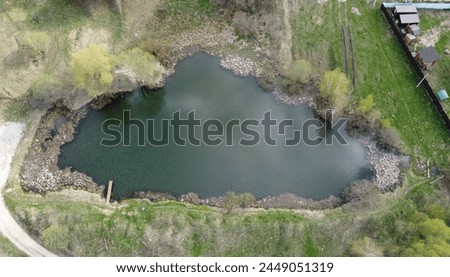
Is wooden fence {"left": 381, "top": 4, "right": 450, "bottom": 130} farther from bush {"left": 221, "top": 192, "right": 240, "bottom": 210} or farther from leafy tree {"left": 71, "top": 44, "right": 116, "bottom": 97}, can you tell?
leafy tree {"left": 71, "top": 44, "right": 116, "bottom": 97}

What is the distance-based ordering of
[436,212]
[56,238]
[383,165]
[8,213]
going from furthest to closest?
1. [383,165]
2. [8,213]
3. [436,212]
4. [56,238]

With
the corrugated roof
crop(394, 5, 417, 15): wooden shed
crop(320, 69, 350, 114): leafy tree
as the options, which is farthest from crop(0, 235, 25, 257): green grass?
the corrugated roof

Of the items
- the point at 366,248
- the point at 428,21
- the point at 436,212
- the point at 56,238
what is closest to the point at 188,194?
the point at 56,238

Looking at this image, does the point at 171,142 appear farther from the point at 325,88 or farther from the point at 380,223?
the point at 380,223

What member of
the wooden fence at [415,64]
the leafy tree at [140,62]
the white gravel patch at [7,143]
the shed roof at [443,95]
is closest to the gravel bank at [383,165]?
the wooden fence at [415,64]

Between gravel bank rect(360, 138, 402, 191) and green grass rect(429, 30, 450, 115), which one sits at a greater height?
green grass rect(429, 30, 450, 115)

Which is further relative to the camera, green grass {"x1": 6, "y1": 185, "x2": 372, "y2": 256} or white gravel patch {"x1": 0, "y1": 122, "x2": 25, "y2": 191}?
white gravel patch {"x1": 0, "y1": 122, "x2": 25, "y2": 191}

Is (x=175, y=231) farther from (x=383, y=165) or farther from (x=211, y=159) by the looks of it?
(x=383, y=165)
